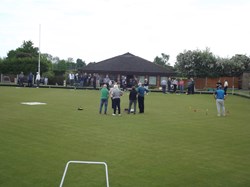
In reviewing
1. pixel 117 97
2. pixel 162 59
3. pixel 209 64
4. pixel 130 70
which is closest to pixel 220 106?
pixel 117 97

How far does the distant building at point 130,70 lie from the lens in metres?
65.4

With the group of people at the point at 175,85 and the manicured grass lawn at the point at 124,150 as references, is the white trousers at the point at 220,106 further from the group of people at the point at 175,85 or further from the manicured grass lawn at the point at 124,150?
the group of people at the point at 175,85

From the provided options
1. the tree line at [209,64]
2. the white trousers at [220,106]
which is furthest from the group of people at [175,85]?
the white trousers at [220,106]

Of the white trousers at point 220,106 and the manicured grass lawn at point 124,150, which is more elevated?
the white trousers at point 220,106

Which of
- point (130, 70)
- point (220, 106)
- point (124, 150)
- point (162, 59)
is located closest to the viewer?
point (124, 150)

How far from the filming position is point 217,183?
849 centimetres

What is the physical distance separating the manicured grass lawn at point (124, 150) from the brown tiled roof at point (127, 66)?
154ft

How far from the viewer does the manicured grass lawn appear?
8586 millimetres

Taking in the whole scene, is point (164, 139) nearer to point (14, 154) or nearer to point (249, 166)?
point (249, 166)

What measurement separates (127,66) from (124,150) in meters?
56.4

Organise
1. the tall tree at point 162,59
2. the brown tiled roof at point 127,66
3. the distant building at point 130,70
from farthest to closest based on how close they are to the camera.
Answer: the tall tree at point 162,59 < the brown tiled roof at point 127,66 < the distant building at point 130,70

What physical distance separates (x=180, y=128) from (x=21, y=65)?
183 ft

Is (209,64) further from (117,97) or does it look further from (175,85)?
(117,97)

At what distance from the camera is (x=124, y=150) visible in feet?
37.5
